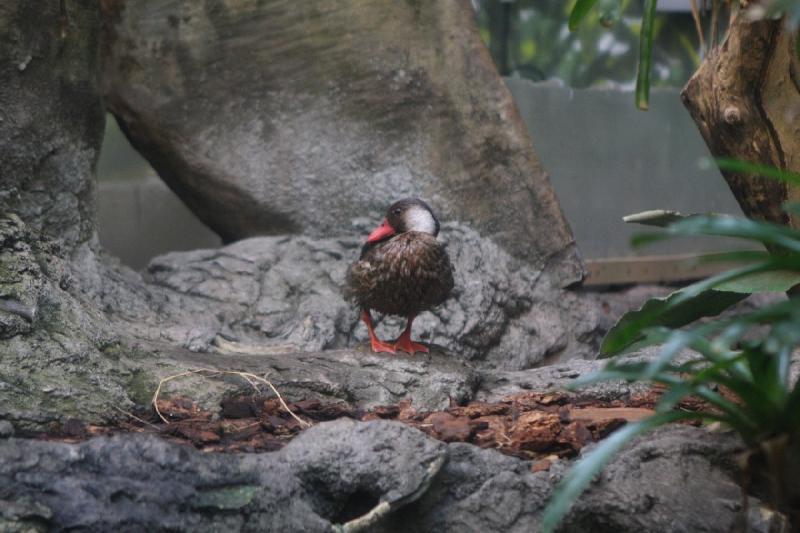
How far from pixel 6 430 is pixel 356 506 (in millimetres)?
1055

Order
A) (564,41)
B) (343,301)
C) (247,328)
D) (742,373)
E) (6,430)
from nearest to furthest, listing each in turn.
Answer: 1. (742,373)
2. (6,430)
3. (247,328)
4. (343,301)
5. (564,41)

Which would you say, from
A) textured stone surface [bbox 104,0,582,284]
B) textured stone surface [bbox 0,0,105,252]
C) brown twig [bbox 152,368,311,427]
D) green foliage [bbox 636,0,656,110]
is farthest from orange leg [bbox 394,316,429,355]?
textured stone surface [bbox 0,0,105,252]

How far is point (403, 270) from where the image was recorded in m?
3.86

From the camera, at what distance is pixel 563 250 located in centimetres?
506

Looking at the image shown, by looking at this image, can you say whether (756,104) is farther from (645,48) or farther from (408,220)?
(408,220)

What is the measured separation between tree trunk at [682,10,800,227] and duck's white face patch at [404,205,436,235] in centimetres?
125

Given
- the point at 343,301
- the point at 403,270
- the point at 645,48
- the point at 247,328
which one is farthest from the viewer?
the point at 343,301

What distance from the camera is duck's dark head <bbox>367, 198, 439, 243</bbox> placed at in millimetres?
3988

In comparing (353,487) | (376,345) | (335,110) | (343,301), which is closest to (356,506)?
(353,487)

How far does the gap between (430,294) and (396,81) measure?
156 centimetres

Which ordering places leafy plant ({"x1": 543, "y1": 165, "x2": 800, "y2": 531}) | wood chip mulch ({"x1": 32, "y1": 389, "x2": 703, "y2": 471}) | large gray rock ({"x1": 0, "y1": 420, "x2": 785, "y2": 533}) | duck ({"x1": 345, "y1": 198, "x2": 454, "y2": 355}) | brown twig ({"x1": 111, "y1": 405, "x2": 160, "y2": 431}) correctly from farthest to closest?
duck ({"x1": 345, "y1": 198, "x2": 454, "y2": 355}), brown twig ({"x1": 111, "y1": 405, "x2": 160, "y2": 431}), wood chip mulch ({"x1": 32, "y1": 389, "x2": 703, "y2": 471}), large gray rock ({"x1": 0, "y1": 420, "x2": 785, "y2": 533}), leafy plant ({"x1": 543, "y1": 165, "x2": 800, "y2": 531})

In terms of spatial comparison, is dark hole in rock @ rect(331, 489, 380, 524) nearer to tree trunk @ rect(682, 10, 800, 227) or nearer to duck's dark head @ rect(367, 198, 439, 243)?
duck's dark head @ rect(367, 198, 439, 243)

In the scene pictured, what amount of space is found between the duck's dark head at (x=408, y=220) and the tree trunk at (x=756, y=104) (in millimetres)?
1255

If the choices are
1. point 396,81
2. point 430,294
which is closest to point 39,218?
point 430,294
